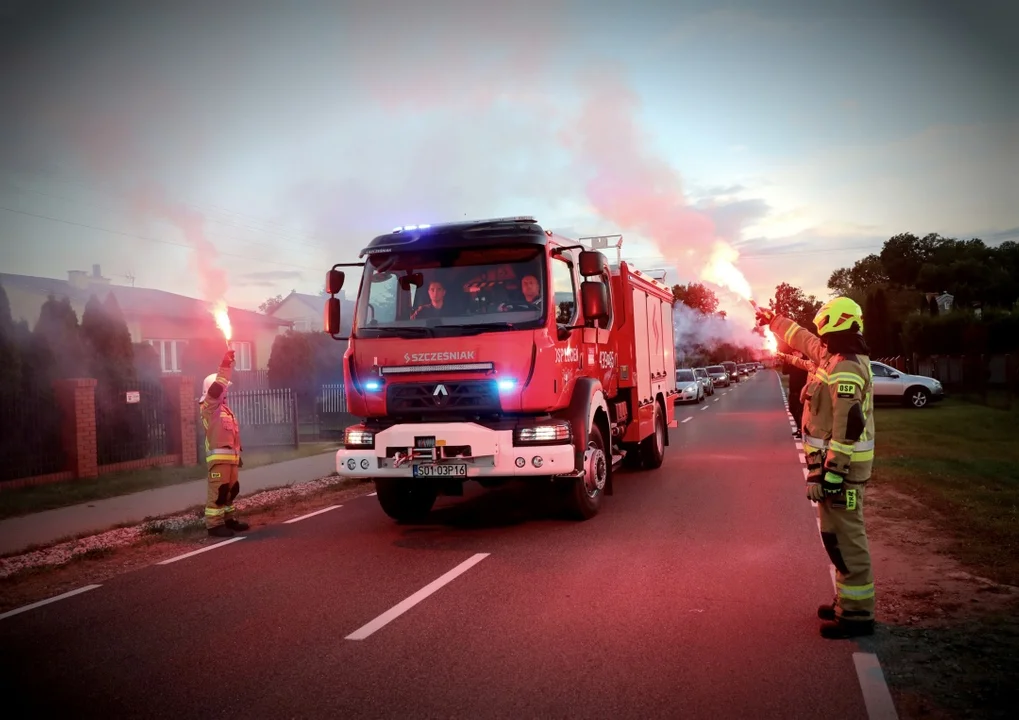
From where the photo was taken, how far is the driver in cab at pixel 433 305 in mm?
8680

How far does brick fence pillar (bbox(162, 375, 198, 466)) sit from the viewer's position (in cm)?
1675

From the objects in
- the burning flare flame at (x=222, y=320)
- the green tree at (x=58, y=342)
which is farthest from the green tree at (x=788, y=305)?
the green tree at (x=58, y=342)

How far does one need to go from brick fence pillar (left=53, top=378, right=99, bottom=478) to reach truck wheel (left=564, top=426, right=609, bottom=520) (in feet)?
32.6

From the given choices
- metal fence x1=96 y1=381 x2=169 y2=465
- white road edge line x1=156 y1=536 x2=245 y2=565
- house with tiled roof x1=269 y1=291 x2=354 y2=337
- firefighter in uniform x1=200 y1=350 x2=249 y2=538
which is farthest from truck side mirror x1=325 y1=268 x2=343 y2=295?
house with tiled roof x1=269 y1=291 x2=354 y2=337

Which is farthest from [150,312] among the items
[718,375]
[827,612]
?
[718,375]

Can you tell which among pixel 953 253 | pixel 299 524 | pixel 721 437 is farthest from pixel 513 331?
pixel 953 253

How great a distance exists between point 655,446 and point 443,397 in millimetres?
6067

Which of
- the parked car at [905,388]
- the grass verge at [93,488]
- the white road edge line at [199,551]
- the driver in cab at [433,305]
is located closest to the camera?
the white road edge line at [199,551]

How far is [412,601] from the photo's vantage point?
20.1ft

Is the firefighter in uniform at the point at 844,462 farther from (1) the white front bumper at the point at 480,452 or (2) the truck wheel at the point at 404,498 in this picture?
(2) the truck wheel at the point at 404,498

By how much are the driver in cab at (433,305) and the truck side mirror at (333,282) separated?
881 millimetres

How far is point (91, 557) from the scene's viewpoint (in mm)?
8523

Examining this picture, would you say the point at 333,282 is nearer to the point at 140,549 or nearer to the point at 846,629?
the point at 140,549

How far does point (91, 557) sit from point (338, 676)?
203 inches
